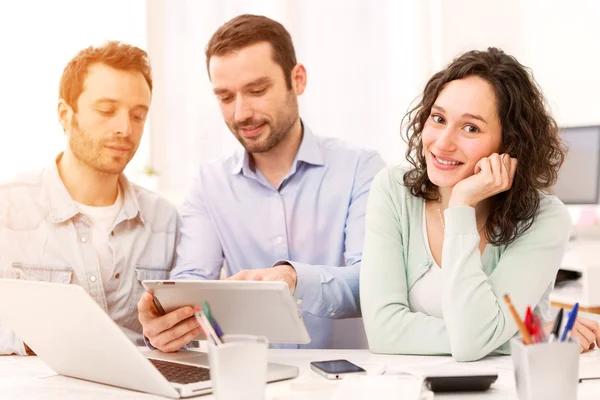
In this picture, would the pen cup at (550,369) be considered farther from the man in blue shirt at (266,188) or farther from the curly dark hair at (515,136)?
the man in blue shirt at (266,188)

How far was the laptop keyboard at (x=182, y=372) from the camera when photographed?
1074 mm

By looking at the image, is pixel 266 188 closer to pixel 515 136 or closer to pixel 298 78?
pixel 298 78

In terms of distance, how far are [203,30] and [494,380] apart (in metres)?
2.94

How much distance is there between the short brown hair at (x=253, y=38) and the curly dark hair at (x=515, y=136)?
23.9 inches

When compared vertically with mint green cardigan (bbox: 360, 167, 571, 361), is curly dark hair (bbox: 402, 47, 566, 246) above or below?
above

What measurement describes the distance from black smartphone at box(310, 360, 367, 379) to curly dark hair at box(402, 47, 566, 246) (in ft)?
1.56

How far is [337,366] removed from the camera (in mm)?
1137

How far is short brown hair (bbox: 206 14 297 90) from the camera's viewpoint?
1.97m

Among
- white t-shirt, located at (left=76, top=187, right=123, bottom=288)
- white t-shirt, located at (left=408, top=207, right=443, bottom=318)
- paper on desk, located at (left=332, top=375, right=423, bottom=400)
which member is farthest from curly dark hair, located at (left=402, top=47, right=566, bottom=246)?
→ white t-shirt, located at (left=76, top=187, right=123, bottom=288)

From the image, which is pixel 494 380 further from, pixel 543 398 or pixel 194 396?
pixel 194 396

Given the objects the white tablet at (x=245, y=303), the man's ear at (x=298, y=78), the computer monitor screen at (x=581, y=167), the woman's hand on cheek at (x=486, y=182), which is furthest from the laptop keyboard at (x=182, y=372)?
the computer monitor screen at (x=581, y=167)

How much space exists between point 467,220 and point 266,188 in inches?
28.7

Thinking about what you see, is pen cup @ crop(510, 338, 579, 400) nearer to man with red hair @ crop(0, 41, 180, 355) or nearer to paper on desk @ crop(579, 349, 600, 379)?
paper on desk @ crop(579, 349, 600, 379)

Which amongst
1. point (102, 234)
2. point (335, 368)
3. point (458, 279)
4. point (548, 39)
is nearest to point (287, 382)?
point (335, 368)
